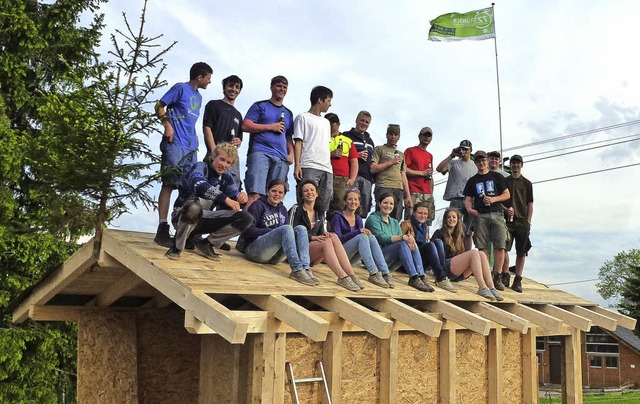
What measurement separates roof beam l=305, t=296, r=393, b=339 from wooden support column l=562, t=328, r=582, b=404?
19.9ft

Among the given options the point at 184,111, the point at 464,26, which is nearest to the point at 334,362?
the point at 184,111

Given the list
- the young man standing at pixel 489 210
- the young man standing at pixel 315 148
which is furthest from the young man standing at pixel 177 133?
the young man standing at pixel 489 210

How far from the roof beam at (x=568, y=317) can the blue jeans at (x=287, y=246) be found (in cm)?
491

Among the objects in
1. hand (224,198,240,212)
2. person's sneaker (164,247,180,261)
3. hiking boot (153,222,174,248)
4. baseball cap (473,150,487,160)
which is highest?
baseball cap (473,150,487,160)

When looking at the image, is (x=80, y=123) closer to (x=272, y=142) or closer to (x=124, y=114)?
(x=124, y=114)

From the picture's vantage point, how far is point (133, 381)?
7.98 m

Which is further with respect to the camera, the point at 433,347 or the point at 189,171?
the point at 433,347

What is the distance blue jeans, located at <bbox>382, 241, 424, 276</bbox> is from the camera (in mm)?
8672

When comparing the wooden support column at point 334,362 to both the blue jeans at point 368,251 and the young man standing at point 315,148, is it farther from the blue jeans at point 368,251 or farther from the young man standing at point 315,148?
the young man standing at point 315,148

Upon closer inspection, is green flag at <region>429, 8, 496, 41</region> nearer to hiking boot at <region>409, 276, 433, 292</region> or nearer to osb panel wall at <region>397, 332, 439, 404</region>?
hiking boot at <region>409, 276, 433, 292</region>

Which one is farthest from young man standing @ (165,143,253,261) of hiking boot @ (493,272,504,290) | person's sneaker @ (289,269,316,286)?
hiking boot @ (493,272,504,290)

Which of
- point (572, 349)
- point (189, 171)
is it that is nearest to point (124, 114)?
point (189, 171)

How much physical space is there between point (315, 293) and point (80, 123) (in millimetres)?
2958

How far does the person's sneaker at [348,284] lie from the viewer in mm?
7426
